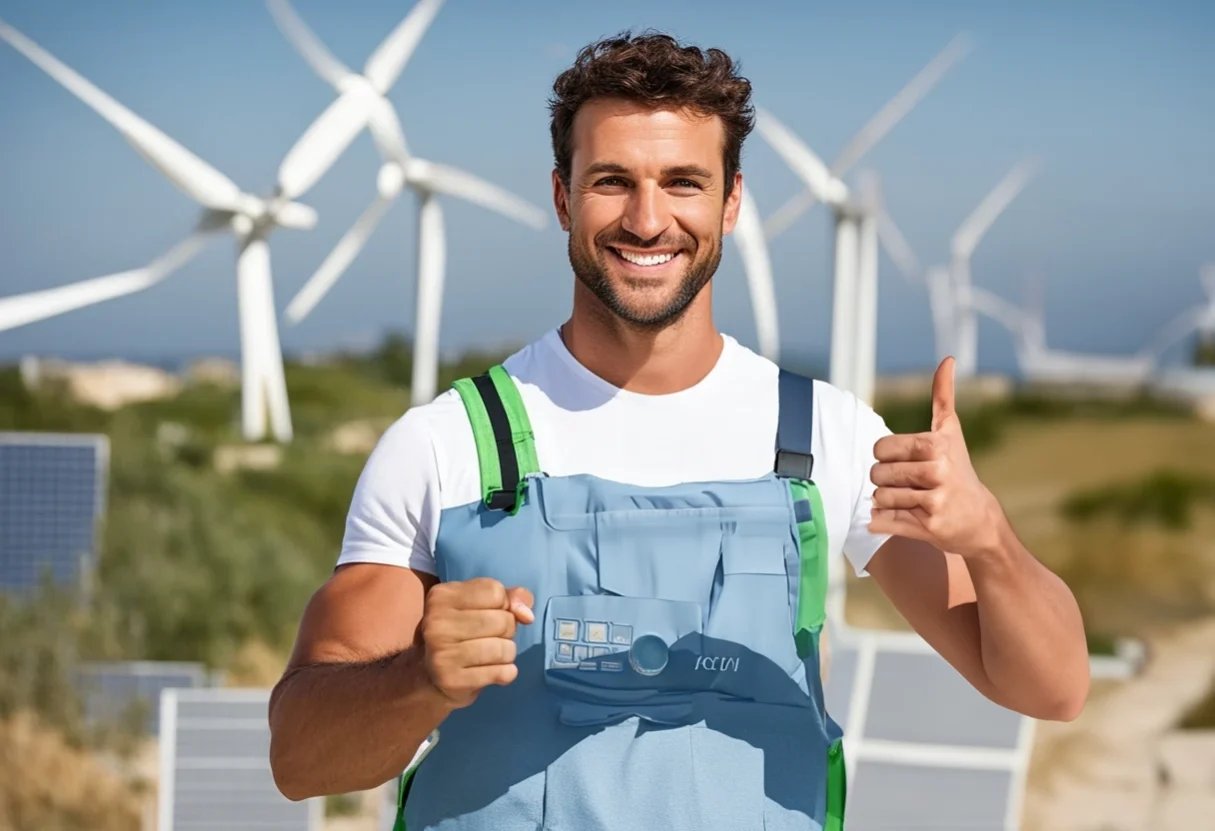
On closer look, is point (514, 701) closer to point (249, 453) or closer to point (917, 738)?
point (917, 738)

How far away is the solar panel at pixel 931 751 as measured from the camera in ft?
27.9

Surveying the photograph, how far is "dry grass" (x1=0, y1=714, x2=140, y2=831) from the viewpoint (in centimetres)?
1748

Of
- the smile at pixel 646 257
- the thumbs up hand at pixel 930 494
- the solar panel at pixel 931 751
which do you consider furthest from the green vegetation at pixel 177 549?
the thumbs up hand at pixel 930 494

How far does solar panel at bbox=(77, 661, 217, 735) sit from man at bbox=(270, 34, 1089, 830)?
15999mm

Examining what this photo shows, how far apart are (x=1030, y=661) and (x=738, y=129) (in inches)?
38.8

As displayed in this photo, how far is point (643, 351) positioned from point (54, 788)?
17.2 m

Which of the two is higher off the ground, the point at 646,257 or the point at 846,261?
the point at 846,261

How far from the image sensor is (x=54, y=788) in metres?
18.4

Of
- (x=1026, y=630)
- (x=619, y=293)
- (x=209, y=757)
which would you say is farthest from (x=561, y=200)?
(x=209, y=757)

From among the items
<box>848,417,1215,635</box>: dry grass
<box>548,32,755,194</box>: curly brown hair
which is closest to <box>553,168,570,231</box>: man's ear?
<box>548,32,755,194</box>: curly brown hair

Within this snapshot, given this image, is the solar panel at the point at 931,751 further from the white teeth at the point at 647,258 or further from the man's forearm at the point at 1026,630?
the white teeth at the point at 647,258

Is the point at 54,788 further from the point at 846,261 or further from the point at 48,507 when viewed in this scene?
the point at 846,261

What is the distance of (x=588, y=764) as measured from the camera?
2.62 metres

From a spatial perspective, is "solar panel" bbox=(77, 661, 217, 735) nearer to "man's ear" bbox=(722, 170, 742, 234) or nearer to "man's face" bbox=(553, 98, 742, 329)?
"man's ear" bbox=(722, 170, 742, 234)
